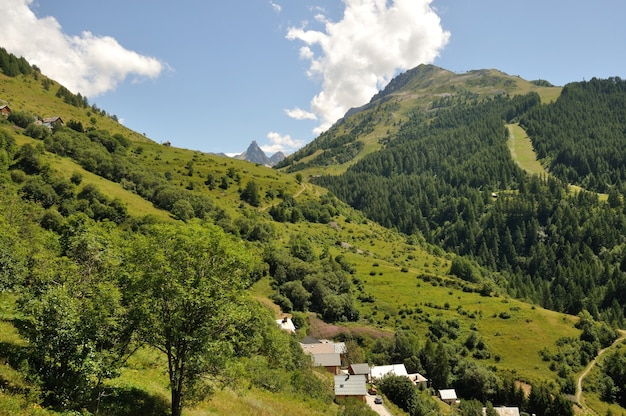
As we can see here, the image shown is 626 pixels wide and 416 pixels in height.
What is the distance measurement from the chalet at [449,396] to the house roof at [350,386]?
26449mm

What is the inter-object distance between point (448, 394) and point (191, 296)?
73.8m

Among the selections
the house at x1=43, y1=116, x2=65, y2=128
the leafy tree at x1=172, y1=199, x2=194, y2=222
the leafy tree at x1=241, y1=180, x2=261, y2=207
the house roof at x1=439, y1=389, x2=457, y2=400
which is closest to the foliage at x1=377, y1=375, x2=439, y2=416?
the house roof at x1=439, y1=389, x2=457, y2=400

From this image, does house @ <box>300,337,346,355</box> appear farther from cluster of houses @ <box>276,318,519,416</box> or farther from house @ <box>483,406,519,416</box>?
house @ <box>483,406,519,416</box>

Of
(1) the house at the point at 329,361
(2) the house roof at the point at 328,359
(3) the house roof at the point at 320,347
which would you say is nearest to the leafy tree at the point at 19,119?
(3) the house roof at the point at 320,347

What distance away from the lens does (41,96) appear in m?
180

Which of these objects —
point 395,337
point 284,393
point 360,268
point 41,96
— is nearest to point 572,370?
point 395,337

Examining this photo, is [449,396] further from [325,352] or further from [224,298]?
[224,298]

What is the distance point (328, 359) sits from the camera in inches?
2842

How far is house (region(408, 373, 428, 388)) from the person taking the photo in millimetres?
76250

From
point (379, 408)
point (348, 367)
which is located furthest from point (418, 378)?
point (379, 408)

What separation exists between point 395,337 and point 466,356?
16.9 metres

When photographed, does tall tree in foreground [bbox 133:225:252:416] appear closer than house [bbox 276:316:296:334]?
Result: Yes

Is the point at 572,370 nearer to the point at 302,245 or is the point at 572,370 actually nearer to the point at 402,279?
the point at 402,279

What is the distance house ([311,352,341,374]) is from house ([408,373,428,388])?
1613 centimetres
